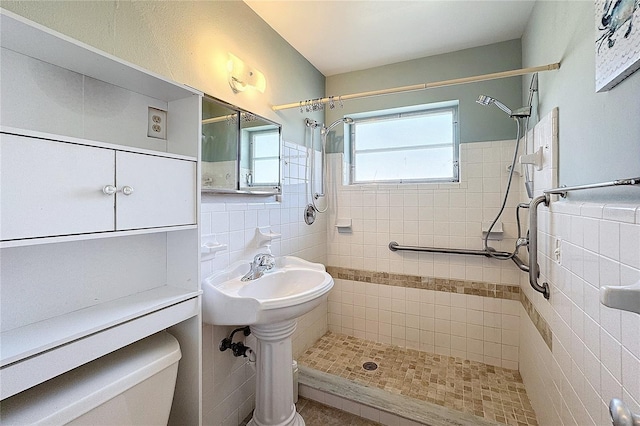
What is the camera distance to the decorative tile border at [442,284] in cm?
201

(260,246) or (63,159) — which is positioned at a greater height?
(63,159)

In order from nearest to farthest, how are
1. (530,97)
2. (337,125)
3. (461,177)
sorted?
(530,97) < (461,177) < (337,125)

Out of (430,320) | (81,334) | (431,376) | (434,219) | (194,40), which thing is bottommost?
(431,376)

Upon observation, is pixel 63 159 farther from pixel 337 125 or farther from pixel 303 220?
pixel 337 125

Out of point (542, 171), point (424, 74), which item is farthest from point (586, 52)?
point (424, 74)

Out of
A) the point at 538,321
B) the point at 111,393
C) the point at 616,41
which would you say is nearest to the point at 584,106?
the point at 616,41

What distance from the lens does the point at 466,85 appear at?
214 cm

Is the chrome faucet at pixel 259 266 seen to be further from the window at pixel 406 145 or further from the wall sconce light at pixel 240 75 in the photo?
the window at pixel 406 145

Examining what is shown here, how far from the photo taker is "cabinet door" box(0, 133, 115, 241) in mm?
647

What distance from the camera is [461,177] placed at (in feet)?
7.14

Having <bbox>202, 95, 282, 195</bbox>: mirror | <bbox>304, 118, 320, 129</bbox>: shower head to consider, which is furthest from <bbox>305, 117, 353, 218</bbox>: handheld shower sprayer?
<bbox>202, 95, 282, 195</bbox>: mirror

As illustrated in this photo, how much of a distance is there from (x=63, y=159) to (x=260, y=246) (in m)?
1.11

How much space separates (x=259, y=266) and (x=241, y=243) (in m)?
0.17

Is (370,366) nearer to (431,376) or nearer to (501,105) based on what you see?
(431,376)
